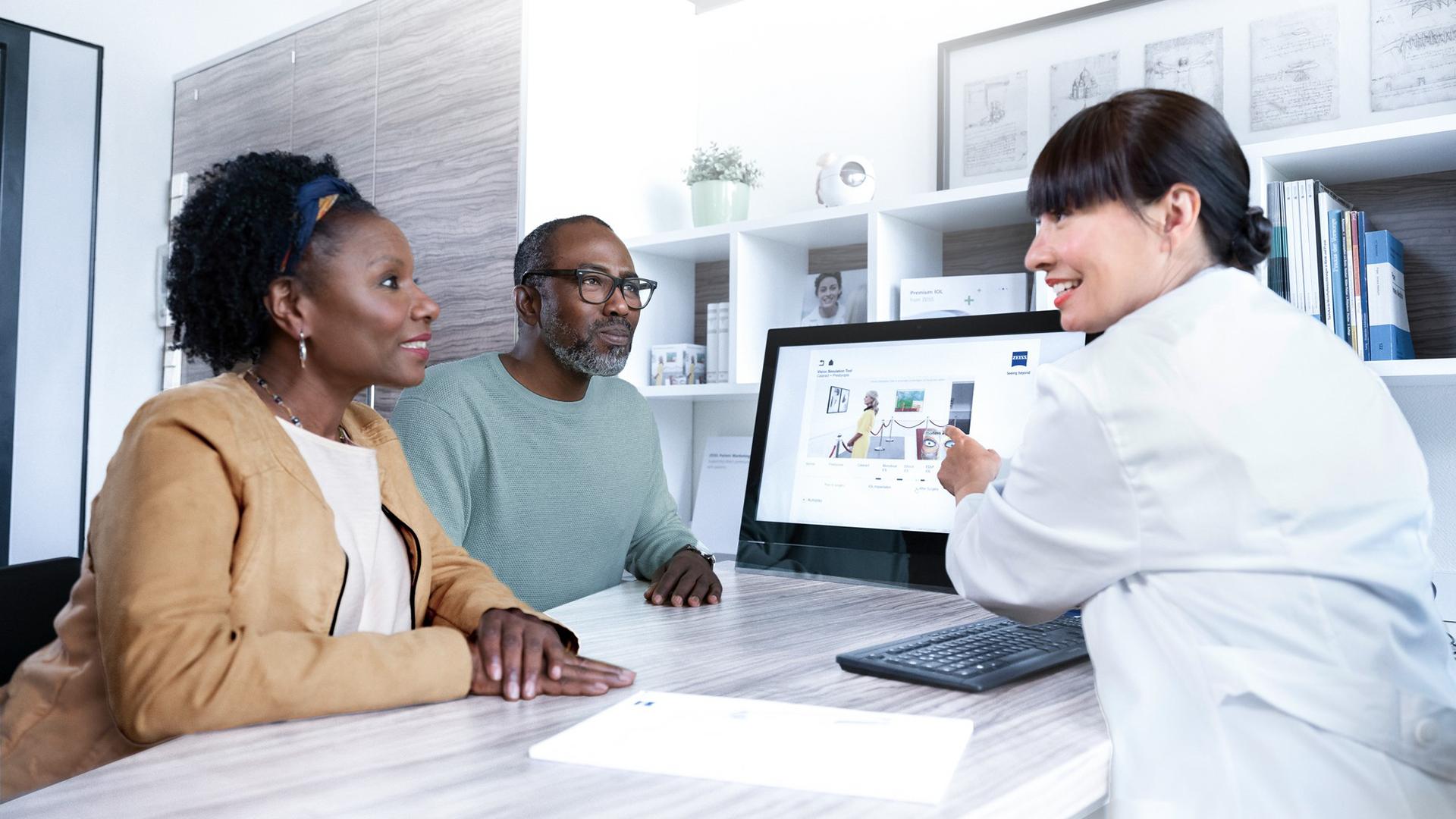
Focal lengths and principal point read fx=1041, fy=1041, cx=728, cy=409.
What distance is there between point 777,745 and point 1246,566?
43cm

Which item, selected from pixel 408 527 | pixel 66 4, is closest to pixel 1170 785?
pixel 408 527

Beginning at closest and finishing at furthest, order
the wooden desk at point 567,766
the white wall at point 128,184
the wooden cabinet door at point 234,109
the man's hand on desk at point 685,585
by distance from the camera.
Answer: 1. the wooden desk at point 567,766
2. the man's hand on desk at point 685,585
3. the wooden cabinet door at point 234,109
4. the white wall at point 128,184

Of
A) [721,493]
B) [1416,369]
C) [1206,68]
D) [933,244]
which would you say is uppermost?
[1206,68]

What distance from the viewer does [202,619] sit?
2.93 feet

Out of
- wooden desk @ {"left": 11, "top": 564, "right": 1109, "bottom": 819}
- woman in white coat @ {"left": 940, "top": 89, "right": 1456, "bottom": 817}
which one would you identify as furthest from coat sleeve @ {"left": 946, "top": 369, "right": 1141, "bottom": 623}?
wooden desk @ {"left": 11, "top": 564, "right": 1109, "bottom": 819}

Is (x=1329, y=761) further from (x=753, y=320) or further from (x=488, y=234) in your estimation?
(x=488, y=234)

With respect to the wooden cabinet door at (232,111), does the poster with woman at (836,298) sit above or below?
below

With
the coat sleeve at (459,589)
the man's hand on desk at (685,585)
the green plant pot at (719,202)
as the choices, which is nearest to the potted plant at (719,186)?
the green plant pot at (719,202)

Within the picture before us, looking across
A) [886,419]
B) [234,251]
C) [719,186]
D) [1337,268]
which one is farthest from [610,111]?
[1337,268]

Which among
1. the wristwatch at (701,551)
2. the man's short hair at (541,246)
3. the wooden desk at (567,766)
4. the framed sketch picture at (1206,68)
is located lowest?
the wooden desk at (567,766)

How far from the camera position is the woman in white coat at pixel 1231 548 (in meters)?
0.86

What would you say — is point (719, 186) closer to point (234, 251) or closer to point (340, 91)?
point (340, 91)

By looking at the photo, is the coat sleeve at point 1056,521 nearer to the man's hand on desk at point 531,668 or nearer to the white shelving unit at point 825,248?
the man's hand on desk at point 531,668

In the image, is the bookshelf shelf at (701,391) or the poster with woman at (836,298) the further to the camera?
the poster with woman at (836,298)
